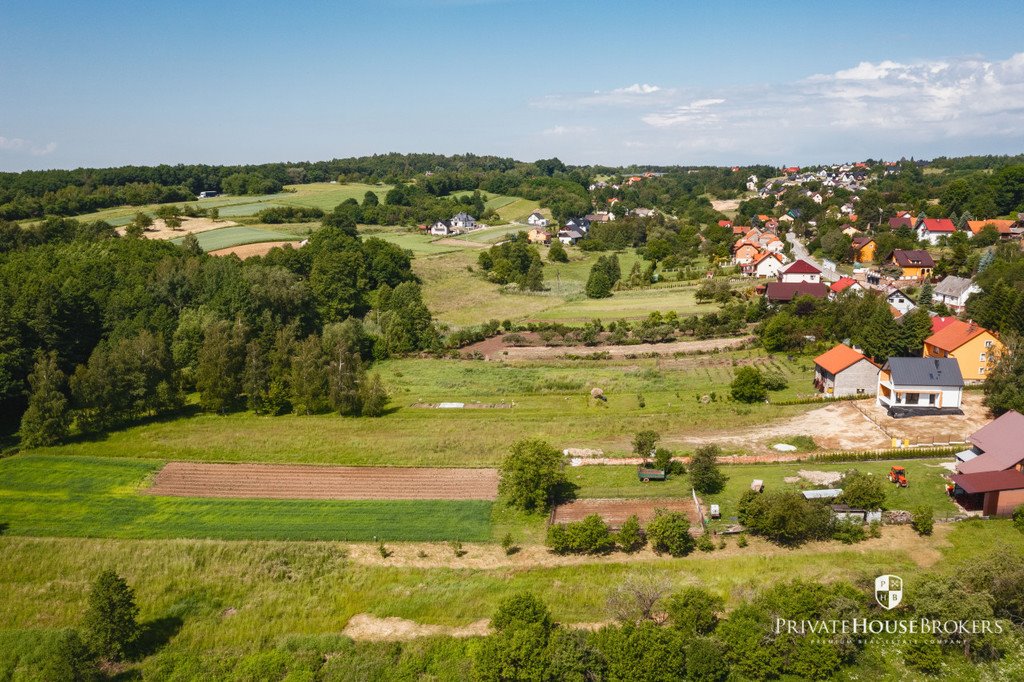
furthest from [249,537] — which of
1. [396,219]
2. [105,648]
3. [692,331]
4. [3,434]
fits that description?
[396,219]

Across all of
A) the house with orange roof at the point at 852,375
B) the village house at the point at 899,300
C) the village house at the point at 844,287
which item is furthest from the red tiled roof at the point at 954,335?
the village house at the point at 844,287

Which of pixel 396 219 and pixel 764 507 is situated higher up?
pixel 396 219

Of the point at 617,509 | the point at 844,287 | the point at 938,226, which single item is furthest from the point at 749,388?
the point at 938,226

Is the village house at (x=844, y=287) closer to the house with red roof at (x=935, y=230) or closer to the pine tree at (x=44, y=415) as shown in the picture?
the house with red roof at (x=935, y=230)

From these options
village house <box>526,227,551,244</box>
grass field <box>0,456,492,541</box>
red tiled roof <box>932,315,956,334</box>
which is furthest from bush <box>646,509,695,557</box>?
village house <box>526,227,551,244</box>

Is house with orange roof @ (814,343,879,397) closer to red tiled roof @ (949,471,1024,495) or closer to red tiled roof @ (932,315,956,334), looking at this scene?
red tiled roof @ (932,315,956,334)

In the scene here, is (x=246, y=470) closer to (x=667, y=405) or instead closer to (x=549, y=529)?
(x=549, y=529)

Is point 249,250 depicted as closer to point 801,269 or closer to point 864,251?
point 801,269
